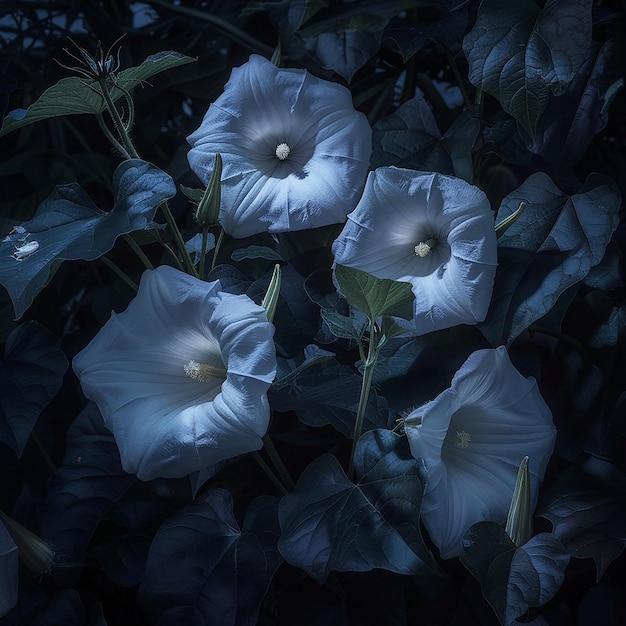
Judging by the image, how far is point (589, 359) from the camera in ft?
2.13

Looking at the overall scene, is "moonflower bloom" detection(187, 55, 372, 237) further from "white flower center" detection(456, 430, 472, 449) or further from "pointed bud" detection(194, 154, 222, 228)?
"white flower center" detection(456, 430, 472, 449)

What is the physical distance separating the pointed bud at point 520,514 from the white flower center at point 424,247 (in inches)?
6.7

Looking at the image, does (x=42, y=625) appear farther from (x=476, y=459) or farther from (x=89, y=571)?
(x=476, y=459)

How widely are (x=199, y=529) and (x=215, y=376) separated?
0.36 feet

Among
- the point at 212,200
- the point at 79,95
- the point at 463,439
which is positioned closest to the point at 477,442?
the point at 463,439

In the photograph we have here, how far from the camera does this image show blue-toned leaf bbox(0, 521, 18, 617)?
542 mm

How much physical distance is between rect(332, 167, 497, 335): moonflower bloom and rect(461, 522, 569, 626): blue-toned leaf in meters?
0.15

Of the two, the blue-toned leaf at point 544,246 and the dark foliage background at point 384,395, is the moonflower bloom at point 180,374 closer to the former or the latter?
the dark foliage background at point 384,395

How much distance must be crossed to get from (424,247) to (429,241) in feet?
0.05

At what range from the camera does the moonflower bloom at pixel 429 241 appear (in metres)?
0.55

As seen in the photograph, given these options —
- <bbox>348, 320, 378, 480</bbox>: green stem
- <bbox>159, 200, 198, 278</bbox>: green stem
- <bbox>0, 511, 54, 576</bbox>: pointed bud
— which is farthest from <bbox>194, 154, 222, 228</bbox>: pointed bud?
<bbox>0, 511, 54, 576</bbox>: pointed bud

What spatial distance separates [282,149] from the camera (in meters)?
0.63

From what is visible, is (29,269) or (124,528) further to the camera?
(124,528)

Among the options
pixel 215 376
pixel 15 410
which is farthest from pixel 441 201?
pixel 15 410
